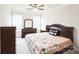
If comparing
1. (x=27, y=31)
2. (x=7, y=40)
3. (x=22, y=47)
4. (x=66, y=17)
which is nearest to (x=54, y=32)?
(x=66, y=17)

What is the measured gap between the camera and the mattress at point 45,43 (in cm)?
157

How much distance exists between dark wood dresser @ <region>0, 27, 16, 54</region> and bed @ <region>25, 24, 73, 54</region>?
218 millimetres

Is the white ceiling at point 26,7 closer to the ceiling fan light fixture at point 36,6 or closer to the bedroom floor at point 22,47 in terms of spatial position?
the ceiling fan light fixture at point 36,6

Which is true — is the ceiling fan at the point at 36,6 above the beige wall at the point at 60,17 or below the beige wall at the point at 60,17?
above

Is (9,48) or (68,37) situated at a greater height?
(68,37)

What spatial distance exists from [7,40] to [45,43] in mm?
523

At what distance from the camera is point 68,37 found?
1.64 meters

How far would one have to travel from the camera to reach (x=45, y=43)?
5.26 feet

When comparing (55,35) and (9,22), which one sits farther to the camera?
(55,35)

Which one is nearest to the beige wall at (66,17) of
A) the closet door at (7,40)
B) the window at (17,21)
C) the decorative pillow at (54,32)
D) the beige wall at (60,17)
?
the beige wall at (60,17)

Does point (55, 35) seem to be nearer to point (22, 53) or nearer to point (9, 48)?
point (22, 53)

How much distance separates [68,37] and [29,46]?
22.7 inches
